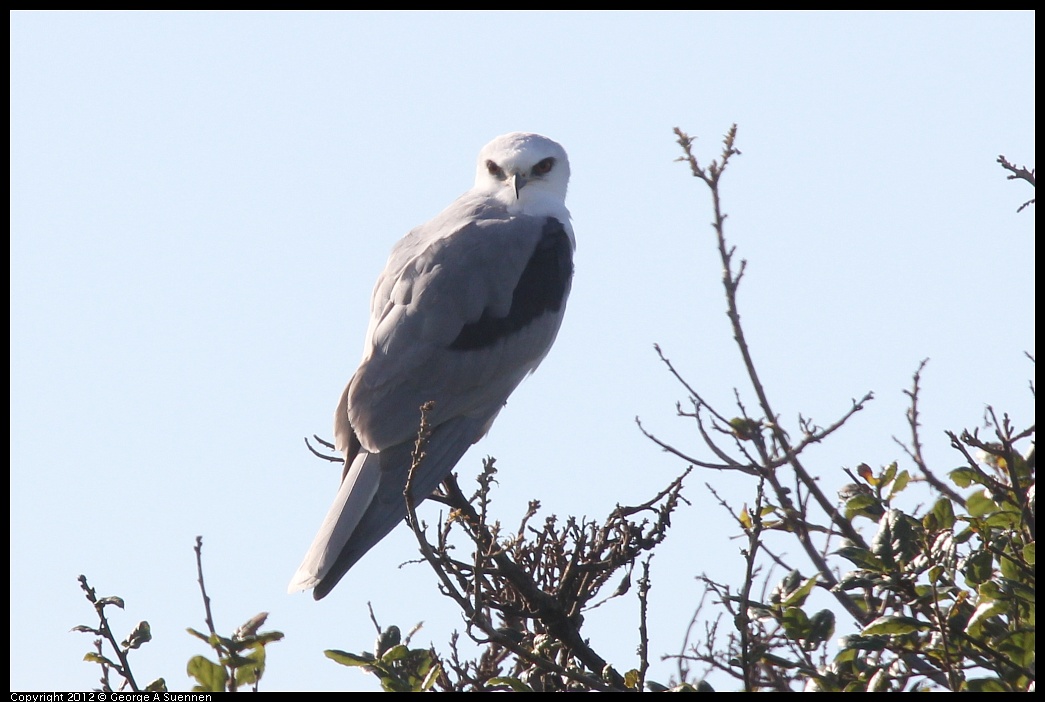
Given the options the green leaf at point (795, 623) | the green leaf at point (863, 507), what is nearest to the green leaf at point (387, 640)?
the green leaf at point (795, 623)

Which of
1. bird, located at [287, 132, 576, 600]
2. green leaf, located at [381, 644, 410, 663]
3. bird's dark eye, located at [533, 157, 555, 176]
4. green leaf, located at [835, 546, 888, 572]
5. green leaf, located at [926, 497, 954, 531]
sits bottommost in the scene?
green leaf, located at [835, 546, 888, 572]

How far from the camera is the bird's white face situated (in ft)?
19.2

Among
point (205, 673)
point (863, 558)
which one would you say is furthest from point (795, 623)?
point (205, 673)

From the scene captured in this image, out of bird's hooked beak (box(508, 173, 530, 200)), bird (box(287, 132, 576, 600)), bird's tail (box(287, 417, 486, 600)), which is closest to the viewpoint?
bird's tail (box(287, 417, 486, 600))

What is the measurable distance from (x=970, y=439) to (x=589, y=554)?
3.72ft

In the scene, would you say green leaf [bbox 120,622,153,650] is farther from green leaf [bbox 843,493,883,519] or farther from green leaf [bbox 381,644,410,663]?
green leaf [bbox 843,493,883,519]

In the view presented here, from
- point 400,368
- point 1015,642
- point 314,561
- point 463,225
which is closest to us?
point 1015,642

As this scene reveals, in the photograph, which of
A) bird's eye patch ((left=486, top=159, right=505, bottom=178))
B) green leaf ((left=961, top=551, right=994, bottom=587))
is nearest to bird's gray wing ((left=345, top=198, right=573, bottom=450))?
bird's eye patch ((left=486, top=159, right=505, bottom=178))

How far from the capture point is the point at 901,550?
2656 mm

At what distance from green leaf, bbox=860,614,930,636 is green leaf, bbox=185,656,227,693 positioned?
133 cm

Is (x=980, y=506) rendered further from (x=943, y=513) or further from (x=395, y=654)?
(x=395, y=654)
